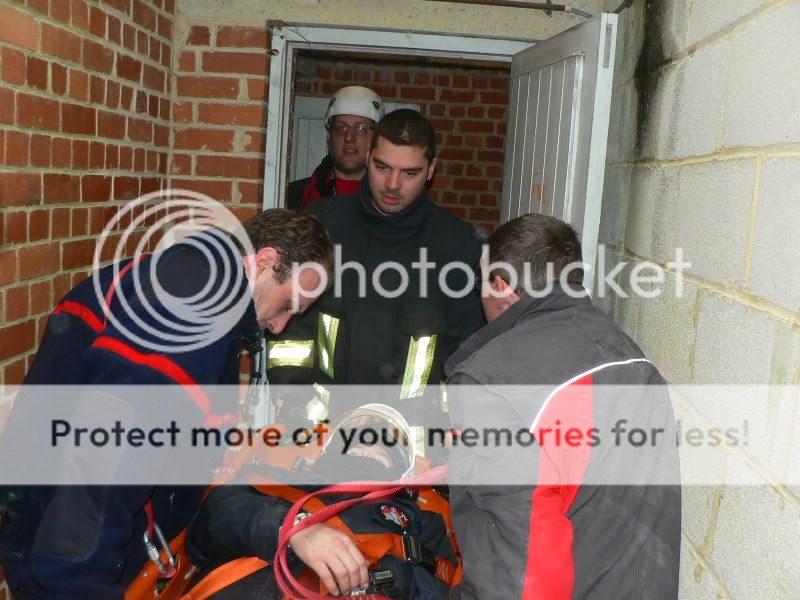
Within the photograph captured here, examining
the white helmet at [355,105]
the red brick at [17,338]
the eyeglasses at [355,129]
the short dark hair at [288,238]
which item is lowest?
the red brick at [17,338]

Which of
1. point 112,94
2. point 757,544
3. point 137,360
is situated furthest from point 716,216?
point 112,94

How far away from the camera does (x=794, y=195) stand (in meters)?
1.45

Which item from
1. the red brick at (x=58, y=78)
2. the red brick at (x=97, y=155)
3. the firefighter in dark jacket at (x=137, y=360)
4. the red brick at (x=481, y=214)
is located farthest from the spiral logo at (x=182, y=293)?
the red brick at (x=481, y=214)

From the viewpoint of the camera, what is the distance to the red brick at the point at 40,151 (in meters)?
2.23

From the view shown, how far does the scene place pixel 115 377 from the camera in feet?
4.75

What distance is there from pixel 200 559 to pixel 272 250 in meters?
0.76

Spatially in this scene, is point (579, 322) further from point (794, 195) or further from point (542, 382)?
point (794, 195)

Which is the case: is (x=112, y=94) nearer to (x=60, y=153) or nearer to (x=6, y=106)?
(x=60, y=153)

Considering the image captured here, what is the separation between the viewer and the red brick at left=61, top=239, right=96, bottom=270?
2.51 meters

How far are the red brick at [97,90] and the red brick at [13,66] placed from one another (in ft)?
1.52

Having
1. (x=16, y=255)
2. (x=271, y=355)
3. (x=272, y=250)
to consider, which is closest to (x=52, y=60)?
(x=16, y=255)

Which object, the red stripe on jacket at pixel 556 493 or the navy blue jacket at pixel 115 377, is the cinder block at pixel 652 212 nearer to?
the red stripe on jacket at pixel 556 493

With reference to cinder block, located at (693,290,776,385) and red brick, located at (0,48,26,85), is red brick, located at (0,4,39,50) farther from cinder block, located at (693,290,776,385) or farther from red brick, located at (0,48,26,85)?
cinder block, located at (693,290,776,385)

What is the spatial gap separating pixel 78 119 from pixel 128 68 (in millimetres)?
499
